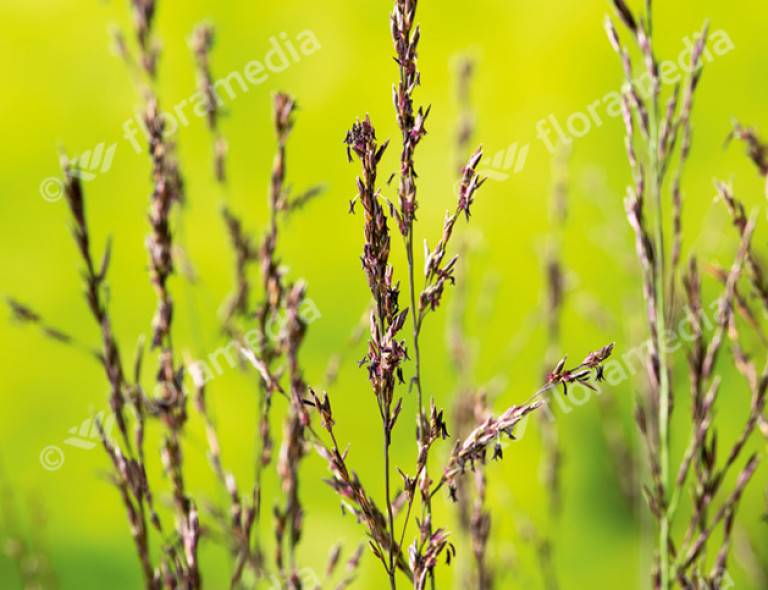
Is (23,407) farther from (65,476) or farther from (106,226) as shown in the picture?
(106,226)

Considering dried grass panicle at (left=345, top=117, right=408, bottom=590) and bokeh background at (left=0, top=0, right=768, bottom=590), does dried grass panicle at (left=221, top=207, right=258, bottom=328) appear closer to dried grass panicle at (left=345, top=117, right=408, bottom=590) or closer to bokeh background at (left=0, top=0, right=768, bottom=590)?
dried grass panicle at (left=345, top=117, right=408, bottom=590)

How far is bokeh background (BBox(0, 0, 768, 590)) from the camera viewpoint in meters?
2.06

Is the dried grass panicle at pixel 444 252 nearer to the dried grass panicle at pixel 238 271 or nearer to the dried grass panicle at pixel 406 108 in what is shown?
the dried grass panicle at pixel 406 108

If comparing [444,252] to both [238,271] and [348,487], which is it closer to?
[348,487]

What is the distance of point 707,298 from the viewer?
2072 mm

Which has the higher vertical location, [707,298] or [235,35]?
[235,35]

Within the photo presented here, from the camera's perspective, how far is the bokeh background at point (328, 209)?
81.0 inches

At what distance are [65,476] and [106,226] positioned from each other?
59 centimetres

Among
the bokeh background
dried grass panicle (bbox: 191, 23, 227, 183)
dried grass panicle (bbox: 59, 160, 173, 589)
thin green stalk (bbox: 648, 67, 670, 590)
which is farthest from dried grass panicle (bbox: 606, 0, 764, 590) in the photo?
the bokeh background

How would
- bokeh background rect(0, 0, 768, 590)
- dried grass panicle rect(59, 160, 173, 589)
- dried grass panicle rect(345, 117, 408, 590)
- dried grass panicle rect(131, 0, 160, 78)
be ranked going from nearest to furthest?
dried grass panicle rect(345, 117, 408, 590) < dried grass panicle rect(59, 160, 173, 589) < dried grass panicle rect(131, 0, 160, 78) < bokeh background rect(0, 0, 768, 590)

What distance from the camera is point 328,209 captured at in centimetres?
222

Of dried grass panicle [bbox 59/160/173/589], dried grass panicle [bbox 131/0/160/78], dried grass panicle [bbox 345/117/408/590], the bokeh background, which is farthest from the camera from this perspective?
the bokeh background

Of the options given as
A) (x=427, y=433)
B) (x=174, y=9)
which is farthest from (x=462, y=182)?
(x=174, y=9)

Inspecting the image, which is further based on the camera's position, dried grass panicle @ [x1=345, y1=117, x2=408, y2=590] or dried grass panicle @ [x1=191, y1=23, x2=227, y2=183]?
dried grass panicle @ [x1=191, y1=23, x2=227, y2=183]
